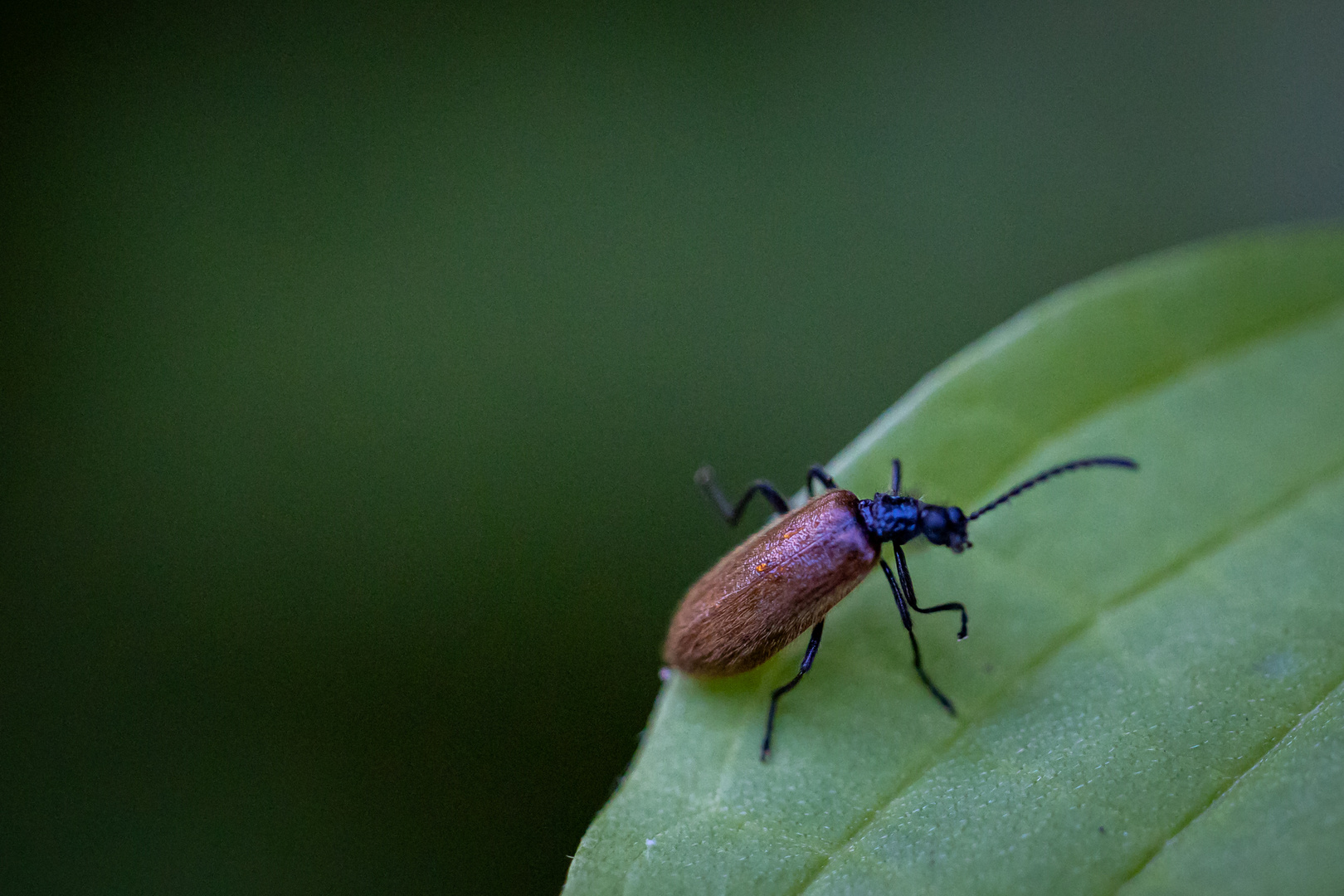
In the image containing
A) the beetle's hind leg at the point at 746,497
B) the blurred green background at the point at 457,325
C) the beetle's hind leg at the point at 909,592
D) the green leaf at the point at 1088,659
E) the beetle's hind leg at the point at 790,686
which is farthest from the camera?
the blurred green background at the point at 457,325

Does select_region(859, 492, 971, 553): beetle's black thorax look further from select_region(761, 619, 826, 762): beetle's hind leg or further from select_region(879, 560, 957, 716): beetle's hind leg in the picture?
select_region(761, 619, 826, 762): beetle's hind leg

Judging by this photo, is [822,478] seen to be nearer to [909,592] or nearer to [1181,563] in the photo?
[909,592]

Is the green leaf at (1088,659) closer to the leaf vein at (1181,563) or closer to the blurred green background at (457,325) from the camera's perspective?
the leaf vein at (1181,563)

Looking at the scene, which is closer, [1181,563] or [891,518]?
[1181,563]

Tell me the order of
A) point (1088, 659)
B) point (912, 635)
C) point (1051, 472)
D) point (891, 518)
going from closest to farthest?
point (1088, 659) → point (912, 635) → point (1051, 472) → point (891, 518)

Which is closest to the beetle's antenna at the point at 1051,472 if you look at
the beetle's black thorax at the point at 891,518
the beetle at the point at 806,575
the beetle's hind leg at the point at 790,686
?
the beetle at the point at 806,575

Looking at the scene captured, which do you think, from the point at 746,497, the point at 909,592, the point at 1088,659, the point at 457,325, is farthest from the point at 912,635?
the point at 457,325
